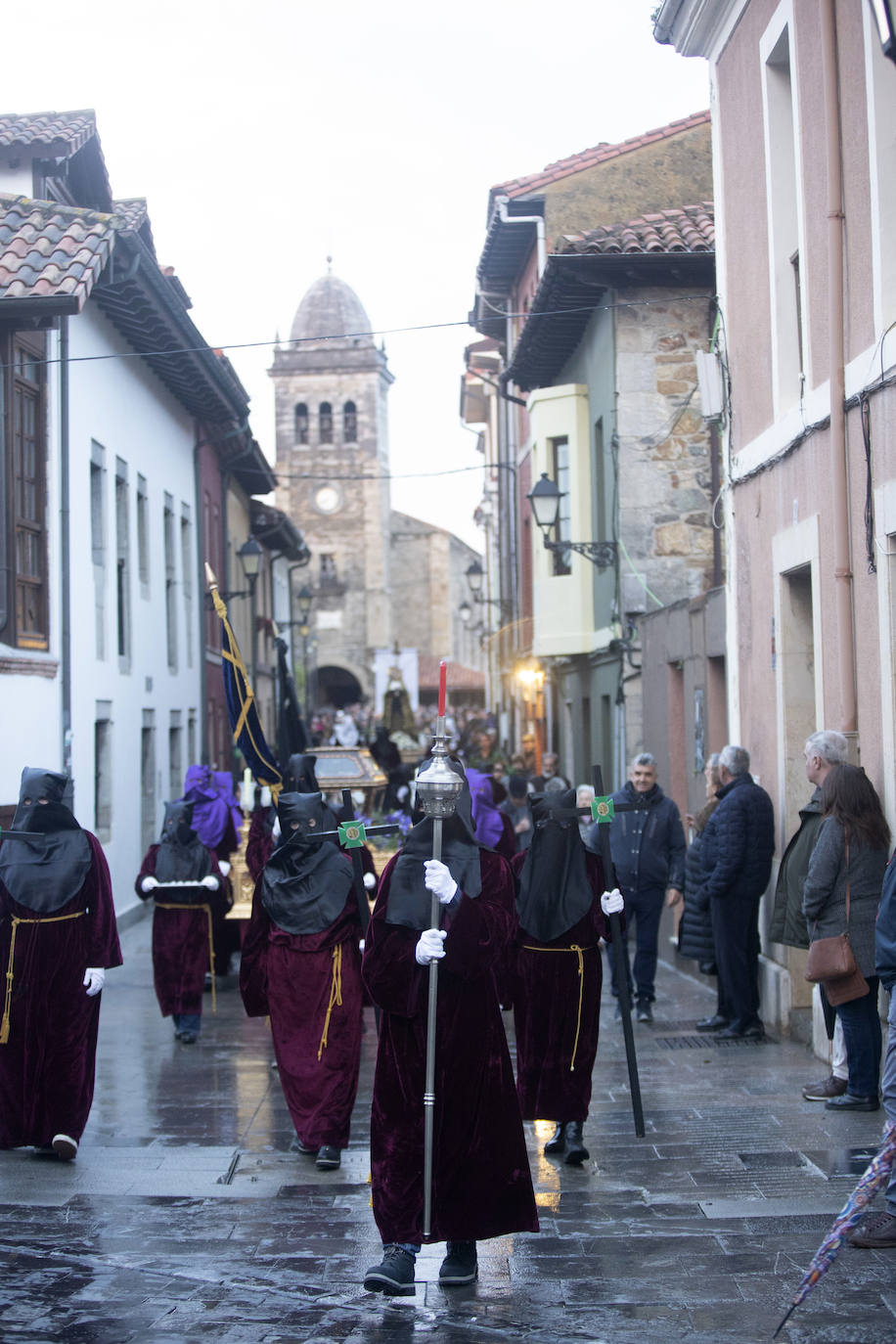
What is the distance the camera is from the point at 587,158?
22906 mm

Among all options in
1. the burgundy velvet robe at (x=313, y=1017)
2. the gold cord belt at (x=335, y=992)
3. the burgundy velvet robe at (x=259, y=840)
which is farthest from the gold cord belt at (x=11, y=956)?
the burgundy velvet robe at (x=259, y=840)

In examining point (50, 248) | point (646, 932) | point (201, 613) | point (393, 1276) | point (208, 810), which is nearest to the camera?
point (393, 1276)

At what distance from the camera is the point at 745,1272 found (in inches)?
227

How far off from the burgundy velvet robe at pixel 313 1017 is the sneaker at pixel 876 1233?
9.55ft

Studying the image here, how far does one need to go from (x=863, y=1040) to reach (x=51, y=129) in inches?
507

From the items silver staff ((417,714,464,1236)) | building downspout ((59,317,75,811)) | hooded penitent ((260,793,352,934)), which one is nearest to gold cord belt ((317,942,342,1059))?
hooded penitent ((260,793,352,934))

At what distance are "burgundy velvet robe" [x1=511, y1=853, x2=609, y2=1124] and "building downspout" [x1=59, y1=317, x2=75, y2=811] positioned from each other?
28.9ft

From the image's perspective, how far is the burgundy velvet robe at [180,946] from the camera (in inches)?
454

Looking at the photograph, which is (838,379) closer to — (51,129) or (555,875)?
(555,875)

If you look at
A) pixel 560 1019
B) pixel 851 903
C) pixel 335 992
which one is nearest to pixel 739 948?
pixel 851 903

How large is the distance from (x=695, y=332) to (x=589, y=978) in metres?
11.6

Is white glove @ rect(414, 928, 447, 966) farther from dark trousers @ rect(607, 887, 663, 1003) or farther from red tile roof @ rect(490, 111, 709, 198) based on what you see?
red tile roof @ rect(490, 111, 709, 198)

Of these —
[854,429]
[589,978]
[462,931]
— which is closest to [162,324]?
[854,429]

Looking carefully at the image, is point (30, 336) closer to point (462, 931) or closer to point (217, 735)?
point (462, 931)
